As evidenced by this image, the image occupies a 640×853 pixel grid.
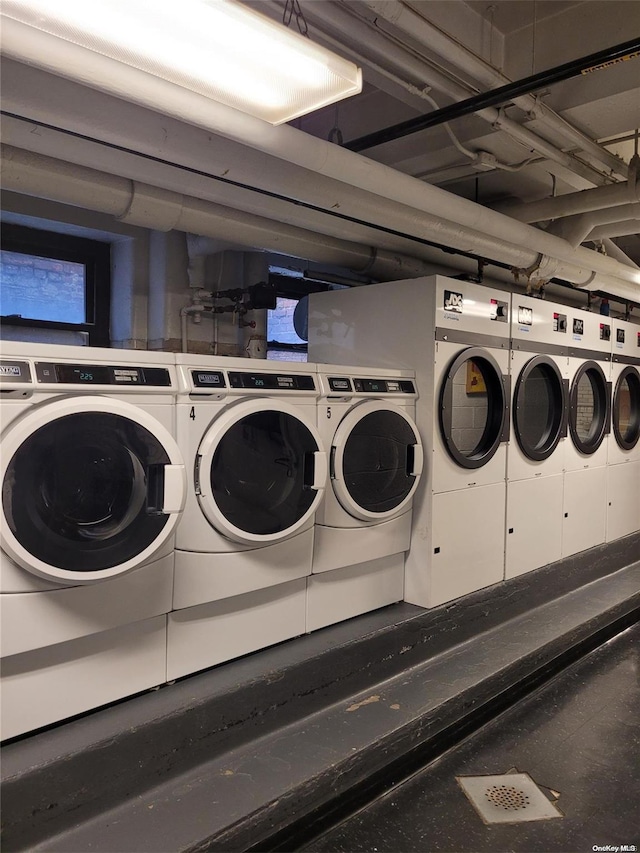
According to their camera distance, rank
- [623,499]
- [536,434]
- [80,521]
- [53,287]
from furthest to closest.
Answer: [623,499]
[536,434]
[53,287]
[80,521]

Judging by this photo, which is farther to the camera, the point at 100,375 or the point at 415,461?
the point at 415,461

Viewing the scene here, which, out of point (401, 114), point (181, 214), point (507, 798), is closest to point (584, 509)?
point (507, 798)

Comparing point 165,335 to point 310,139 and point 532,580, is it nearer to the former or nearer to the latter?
point 310,139

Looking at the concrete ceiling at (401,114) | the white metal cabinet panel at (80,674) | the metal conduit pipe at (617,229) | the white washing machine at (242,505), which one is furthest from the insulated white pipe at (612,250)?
the white metal cabinet panel at (80,674)

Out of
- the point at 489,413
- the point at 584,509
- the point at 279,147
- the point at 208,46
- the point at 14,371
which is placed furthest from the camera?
the point at 584,509

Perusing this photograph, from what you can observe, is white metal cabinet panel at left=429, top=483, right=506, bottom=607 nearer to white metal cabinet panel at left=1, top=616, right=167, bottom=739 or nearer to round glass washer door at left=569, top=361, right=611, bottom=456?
round glass washer door at left=569, top=361, right=611, bottom=456

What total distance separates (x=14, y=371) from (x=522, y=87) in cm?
208

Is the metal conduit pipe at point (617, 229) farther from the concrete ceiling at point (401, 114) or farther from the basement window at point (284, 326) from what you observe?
the basement window at point (284, 326)

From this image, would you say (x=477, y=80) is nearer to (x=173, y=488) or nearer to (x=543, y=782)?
(x=173, y=488)

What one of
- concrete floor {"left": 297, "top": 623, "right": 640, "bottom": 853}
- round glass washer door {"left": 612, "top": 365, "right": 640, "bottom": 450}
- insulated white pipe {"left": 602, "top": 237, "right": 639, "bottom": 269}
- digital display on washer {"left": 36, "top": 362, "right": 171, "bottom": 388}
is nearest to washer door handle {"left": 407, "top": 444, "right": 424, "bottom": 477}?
concrete floor {"left": 297, "top": 623, "right": 640, "bottom": 853}

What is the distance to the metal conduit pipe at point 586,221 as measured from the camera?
374 cm

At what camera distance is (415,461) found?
10.5 ft

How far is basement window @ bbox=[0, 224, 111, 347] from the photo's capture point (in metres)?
3.36

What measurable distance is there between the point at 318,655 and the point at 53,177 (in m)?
2.27
